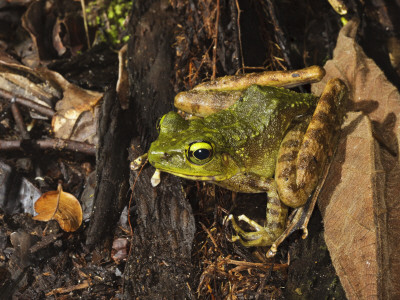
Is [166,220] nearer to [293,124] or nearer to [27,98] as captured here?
[293,124]

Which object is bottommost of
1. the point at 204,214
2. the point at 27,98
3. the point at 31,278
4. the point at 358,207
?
the point at 31,278

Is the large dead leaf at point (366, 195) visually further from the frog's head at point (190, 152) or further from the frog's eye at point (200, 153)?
the frog's eye at point (200, 153)

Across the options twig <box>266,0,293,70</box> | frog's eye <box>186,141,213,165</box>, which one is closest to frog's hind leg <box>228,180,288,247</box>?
frog's eye <box>186,141,213,165</box>

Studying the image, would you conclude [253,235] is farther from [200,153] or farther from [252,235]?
[200,153]

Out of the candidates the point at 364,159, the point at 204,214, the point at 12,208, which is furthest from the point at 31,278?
the point at 364,159

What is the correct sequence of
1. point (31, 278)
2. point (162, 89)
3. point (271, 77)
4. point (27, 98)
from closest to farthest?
point (31, 278), point (271, 77), point (162, 89), point (27, 98)

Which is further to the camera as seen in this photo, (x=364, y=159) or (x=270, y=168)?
(x=270, y=168)

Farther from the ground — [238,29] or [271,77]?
[238,29]
